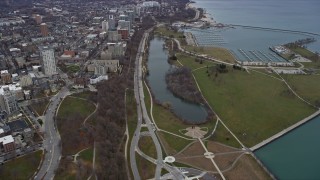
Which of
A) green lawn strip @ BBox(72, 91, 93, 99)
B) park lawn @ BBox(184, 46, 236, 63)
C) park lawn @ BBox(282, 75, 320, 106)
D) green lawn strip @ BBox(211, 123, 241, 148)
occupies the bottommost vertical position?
green lawn strip @ BBox(211, 123, 241, 148)

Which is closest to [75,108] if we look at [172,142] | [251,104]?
[172,142]

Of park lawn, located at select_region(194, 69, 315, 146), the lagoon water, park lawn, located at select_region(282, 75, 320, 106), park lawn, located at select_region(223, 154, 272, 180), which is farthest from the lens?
park lawn, located at select_region(282, 75, 320, 106)

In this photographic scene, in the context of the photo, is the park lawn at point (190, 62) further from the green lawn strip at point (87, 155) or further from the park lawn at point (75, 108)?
the green lawn strip at point (87, 155)

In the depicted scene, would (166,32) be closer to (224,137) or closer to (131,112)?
(131,112)

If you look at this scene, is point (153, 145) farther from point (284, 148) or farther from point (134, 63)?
point (134, 63)

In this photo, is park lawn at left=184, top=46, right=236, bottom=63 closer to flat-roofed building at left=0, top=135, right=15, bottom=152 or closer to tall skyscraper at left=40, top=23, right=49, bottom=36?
tall skyscraper at left=40, top=23, right=49, bottom=36

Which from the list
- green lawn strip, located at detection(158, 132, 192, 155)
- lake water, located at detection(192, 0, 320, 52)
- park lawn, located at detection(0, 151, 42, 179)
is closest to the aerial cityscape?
park lawn, located at detection(0, 151, 42, 179)
